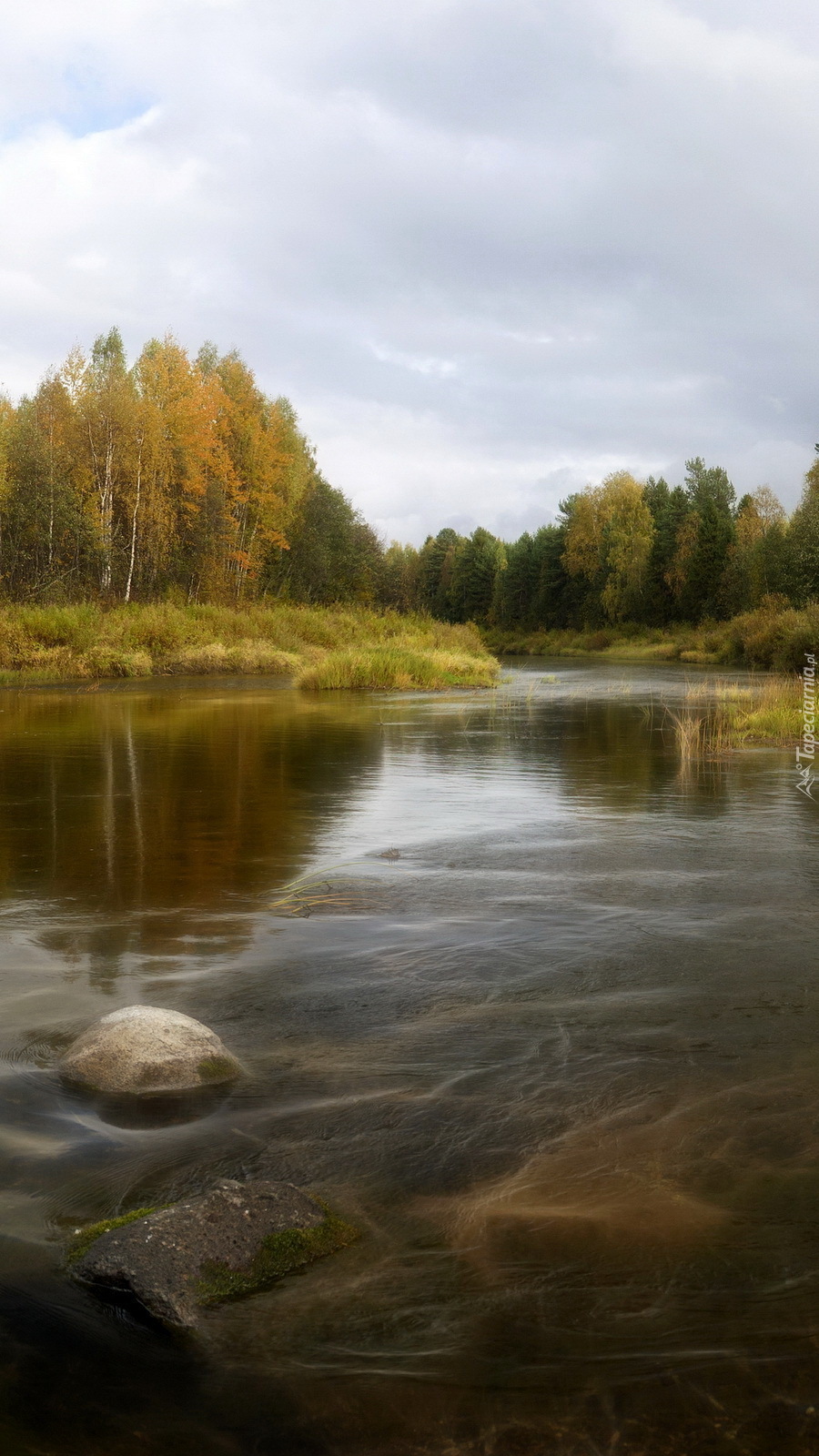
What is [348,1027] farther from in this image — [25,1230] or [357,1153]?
[25,1230]

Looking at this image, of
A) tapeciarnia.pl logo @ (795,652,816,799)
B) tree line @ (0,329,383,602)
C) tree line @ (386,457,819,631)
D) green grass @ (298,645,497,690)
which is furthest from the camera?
tree line @ (386,457,819,631)

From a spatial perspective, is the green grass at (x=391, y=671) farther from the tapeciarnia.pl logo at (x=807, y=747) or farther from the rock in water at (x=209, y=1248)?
the rock in water at (x=209, y=1248)

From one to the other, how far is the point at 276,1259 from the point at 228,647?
35.7 metres

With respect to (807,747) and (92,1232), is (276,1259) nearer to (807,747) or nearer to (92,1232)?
(92,1232)

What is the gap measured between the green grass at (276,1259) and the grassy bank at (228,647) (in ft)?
92.7

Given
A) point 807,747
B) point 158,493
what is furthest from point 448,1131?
point 158,493

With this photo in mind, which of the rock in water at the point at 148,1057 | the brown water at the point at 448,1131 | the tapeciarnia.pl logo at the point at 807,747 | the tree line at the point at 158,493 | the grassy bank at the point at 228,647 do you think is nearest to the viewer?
the brown water at the point at 448,1131

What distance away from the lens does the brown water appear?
292cm

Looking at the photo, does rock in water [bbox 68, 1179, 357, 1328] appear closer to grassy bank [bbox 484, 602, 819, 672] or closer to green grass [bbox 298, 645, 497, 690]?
green grass [bbox 298, 645, 497, 690]

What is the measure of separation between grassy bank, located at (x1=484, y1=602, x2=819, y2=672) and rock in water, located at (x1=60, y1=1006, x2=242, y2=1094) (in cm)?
3418

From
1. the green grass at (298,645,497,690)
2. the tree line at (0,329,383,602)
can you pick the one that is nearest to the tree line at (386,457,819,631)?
the tree line at (0,329,383,602)

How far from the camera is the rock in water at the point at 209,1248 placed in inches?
129

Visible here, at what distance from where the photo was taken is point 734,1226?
12.2 ft

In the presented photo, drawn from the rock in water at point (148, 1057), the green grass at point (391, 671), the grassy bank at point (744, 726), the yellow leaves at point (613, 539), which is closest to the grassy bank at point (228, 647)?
the green grass at point (391, 671)
